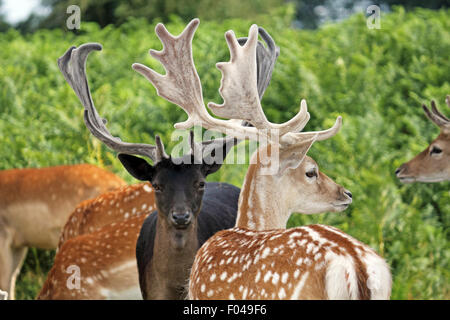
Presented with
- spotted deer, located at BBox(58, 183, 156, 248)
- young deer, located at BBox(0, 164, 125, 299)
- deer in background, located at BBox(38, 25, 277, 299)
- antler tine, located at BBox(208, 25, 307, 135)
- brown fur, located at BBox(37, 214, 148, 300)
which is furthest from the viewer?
young deer, located at BBox(0, 164, 125, 299)

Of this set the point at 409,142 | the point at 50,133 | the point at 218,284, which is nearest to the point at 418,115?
the point at 409,142

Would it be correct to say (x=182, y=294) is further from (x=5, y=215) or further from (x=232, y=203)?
(x=5, y=215)

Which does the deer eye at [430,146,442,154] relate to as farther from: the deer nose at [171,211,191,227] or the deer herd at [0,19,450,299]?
the deer nose at [171,211,191,227]

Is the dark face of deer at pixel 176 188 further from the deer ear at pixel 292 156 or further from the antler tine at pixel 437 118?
the antler tine at pixel 437 118

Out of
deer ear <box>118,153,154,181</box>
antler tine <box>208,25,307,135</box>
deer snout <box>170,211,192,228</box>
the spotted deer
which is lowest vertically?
the spotted deer

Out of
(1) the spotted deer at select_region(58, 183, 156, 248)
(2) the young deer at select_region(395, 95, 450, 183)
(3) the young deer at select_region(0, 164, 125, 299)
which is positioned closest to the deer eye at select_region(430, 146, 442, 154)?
(2) the young deer at select_region(395, 95, 450, 183)

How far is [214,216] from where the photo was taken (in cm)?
516

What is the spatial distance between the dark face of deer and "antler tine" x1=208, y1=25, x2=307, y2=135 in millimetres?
369

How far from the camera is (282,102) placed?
10.0 m

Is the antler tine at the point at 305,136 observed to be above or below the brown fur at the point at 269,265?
above

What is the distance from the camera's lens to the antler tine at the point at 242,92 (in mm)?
4270

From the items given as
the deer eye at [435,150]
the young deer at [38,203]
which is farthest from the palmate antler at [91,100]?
the deer eye at [435,150]

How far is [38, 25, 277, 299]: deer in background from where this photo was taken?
452 centimetres

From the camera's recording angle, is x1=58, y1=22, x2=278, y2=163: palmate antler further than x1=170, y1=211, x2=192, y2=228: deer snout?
Yes
